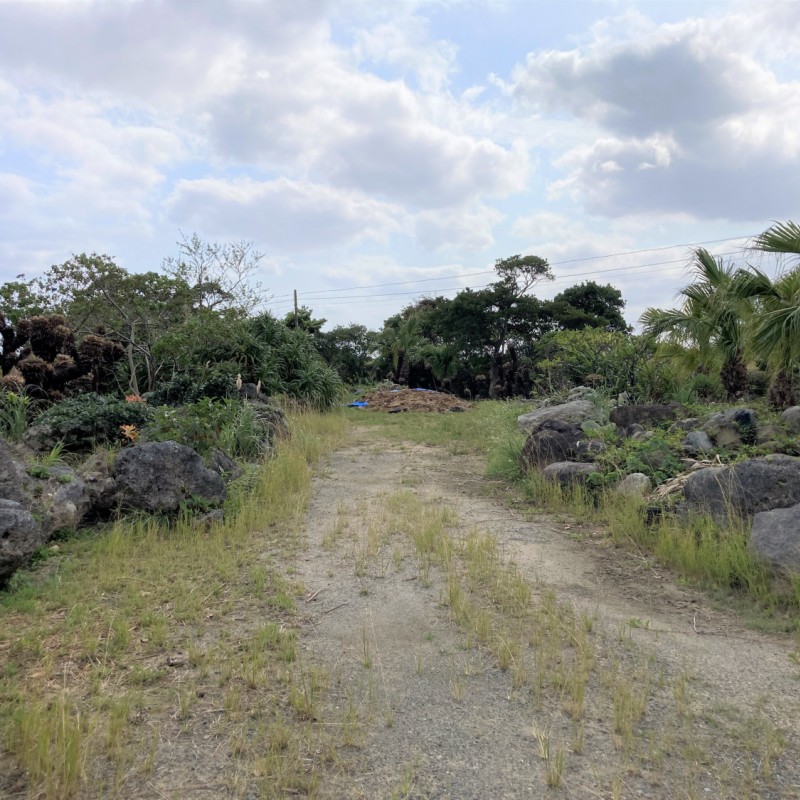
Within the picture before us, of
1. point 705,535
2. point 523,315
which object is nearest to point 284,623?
point 705,535

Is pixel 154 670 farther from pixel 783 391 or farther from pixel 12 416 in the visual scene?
pixel 783 391

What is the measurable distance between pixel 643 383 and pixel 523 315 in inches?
675

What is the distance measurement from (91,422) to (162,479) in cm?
246

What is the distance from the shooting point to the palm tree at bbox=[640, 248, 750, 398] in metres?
10.5

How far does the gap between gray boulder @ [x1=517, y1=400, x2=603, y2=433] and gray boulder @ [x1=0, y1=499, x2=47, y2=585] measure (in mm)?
A: 7002

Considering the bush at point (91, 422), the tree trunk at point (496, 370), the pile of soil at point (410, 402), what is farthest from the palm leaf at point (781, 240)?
the tree trunk at point (496, 370)

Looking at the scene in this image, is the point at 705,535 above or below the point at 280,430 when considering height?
below

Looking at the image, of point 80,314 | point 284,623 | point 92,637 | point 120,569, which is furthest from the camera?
point 80,314

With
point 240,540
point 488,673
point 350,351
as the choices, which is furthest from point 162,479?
point 350,351

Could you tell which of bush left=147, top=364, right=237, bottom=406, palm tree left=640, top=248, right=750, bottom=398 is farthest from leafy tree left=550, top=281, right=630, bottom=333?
bush left=147, top=364, right=237, bottom=406

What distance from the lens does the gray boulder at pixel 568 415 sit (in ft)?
32.7

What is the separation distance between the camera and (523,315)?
2856 centimetres

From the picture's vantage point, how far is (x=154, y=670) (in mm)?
3285

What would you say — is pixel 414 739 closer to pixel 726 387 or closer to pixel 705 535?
pixel 705 535
